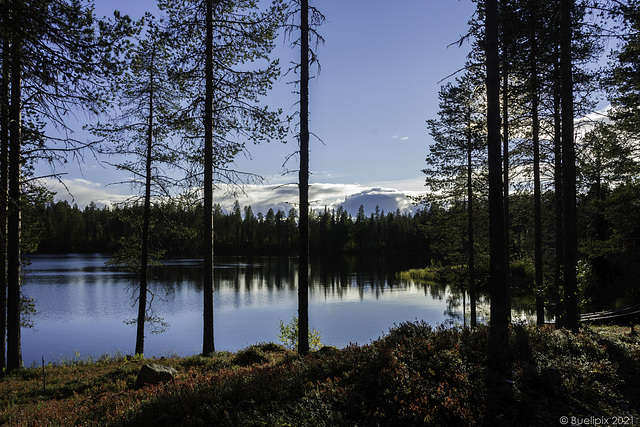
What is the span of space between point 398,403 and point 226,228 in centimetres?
11486

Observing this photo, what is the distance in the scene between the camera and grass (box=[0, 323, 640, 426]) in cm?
491

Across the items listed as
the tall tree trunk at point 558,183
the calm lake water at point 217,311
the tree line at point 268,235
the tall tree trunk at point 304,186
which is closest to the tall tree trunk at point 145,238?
the calm lake water at point 217,311

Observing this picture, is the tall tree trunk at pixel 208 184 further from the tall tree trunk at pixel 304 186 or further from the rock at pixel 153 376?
the rock at pixel 153 376

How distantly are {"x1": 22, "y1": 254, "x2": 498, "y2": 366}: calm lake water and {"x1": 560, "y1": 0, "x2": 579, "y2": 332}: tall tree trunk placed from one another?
5.23 m

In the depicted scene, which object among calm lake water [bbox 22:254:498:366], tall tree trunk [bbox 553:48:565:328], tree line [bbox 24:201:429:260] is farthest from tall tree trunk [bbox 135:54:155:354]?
tree line [bbox 24:201:429:260]

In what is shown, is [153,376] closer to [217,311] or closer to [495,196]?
[495,196]

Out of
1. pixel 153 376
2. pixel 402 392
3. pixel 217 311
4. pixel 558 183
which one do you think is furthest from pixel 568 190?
pixel 217 311

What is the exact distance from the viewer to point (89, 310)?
26.5 metres

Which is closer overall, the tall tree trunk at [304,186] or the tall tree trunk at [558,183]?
the tall tree trunk at [304,186]

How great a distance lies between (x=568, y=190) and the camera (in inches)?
406

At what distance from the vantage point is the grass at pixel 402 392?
4.91m

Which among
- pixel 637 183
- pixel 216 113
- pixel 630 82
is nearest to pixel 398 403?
pixel 216 113

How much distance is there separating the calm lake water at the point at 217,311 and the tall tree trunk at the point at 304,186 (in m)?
2.48

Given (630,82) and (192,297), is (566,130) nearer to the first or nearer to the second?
(630,82)
